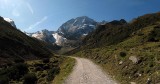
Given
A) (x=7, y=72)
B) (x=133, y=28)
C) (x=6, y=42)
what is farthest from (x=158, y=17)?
(x=7, y=72)

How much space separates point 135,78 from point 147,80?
3.53 metres

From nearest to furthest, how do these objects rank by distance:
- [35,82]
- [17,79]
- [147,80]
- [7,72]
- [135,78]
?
[147,80]
[135,78]
[35,82]
[17,79]
[7,72]

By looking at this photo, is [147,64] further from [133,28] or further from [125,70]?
[133,28]

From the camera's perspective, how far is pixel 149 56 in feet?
115

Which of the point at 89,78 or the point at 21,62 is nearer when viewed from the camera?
the point at 89,78

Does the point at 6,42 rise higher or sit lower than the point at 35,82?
higher

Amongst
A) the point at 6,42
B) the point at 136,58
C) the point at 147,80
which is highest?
the point at 6,42

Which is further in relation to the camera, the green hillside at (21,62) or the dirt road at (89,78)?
the green hillside at (21,62)

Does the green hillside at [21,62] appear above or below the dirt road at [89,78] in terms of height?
above

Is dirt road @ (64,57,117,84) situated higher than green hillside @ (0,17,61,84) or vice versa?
green hillside @ (0,17,61,84)

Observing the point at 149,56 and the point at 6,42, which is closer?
the point at 149,56

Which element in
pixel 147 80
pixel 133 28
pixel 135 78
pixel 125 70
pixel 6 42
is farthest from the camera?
pixel 133 28

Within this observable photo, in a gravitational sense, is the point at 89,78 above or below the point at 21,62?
below

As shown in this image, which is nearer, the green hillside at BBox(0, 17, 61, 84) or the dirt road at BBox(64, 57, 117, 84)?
the dirt road at BBox(64, 57, 117, 84)
